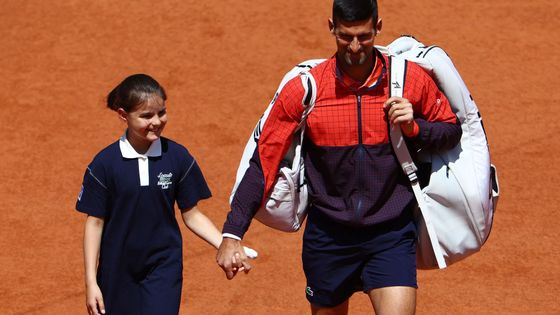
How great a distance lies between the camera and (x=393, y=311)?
19.6 ft

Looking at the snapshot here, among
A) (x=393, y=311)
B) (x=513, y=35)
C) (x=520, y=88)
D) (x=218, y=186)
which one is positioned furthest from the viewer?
(x=513, y=35)

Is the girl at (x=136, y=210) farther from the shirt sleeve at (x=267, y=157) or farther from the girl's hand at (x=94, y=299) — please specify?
the shirt sleeve at (x=267, y=157)

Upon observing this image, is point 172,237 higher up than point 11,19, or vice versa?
point 172,237

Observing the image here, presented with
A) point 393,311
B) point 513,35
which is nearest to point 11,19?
point 513,35

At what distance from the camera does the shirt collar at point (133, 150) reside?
6.04 metres

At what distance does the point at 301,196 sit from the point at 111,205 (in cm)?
106

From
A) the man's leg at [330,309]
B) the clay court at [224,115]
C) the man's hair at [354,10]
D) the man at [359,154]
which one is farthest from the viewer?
the clay court at [224,115]

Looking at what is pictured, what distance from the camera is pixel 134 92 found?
6.03 m

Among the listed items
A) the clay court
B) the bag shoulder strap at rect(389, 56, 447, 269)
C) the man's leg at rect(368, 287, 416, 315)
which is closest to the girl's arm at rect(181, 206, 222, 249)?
the man's leg at rect(368, 287, 416, 315)

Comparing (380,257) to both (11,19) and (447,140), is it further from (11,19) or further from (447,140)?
(11,19)

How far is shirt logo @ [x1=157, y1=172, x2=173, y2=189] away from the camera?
605 cm

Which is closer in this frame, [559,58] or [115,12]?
[559,58]

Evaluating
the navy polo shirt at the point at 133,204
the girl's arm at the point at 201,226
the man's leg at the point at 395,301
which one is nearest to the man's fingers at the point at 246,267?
the girl's arm at the point at 201,226

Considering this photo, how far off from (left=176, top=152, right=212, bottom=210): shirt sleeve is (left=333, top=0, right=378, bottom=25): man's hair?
1177 mm
